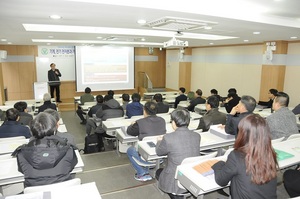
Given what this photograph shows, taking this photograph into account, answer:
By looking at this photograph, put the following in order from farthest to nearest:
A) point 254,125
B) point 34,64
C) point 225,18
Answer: point 34,64, point 225,18, point 254,125

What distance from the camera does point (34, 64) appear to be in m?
10.4

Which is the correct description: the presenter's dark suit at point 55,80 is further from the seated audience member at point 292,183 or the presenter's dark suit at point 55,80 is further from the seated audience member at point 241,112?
the seated audience member at point 292,183

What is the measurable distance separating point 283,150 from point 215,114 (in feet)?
4.41

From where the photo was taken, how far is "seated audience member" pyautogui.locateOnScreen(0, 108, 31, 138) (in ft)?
11.3

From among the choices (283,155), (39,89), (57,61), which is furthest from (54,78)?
(283,155)

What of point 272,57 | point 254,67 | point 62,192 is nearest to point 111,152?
point 62,192

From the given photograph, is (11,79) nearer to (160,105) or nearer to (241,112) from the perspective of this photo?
(160,105)

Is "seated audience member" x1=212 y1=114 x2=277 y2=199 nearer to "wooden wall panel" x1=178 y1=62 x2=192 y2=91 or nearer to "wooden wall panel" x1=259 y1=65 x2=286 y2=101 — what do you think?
"wooden wall panel" x1=259 y1=65 x2=286 y2=101

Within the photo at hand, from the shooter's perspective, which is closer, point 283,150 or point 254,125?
point 254,125

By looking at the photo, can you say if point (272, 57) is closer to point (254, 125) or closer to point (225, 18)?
point (225, 18)

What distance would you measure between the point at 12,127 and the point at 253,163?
334 centimetres

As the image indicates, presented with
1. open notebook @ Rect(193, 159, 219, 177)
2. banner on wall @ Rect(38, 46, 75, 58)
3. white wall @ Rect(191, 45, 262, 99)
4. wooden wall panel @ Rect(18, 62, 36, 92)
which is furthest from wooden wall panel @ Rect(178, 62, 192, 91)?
open notebook @ Rect(193, 159, 219, 177)

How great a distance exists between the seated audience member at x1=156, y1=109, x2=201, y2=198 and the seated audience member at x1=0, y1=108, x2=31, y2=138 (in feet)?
7.51

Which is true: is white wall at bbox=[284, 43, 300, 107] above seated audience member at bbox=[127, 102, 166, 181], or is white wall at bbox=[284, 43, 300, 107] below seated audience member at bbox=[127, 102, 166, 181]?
above
